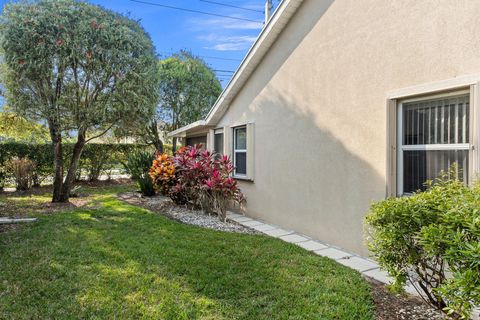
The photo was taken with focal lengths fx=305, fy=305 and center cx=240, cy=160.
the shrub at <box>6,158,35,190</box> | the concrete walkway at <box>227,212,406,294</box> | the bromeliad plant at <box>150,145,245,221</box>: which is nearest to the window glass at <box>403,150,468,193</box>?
the concrete walkway at <box>227,212,406,294</box>

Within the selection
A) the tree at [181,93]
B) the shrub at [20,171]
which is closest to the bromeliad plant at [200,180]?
the shrub at [20,171]

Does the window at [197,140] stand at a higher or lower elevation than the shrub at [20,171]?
higher

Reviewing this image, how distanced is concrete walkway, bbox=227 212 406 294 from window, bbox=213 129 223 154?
11.6 ft

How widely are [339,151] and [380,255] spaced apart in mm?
2836

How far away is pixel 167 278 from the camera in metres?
4.22

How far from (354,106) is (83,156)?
1430 centimetres

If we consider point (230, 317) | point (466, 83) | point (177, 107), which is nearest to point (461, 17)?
point (466, 83)

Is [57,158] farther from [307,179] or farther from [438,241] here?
[438,241]

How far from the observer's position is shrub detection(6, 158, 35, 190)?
1281 cm

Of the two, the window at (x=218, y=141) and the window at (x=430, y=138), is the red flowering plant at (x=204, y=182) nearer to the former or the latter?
the window at (x=218, y=141)

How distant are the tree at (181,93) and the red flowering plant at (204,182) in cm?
933

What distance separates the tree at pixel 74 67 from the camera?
8.24 meters

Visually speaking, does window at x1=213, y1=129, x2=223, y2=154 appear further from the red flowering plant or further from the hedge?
the hedge

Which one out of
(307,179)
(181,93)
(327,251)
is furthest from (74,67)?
(181,93)
